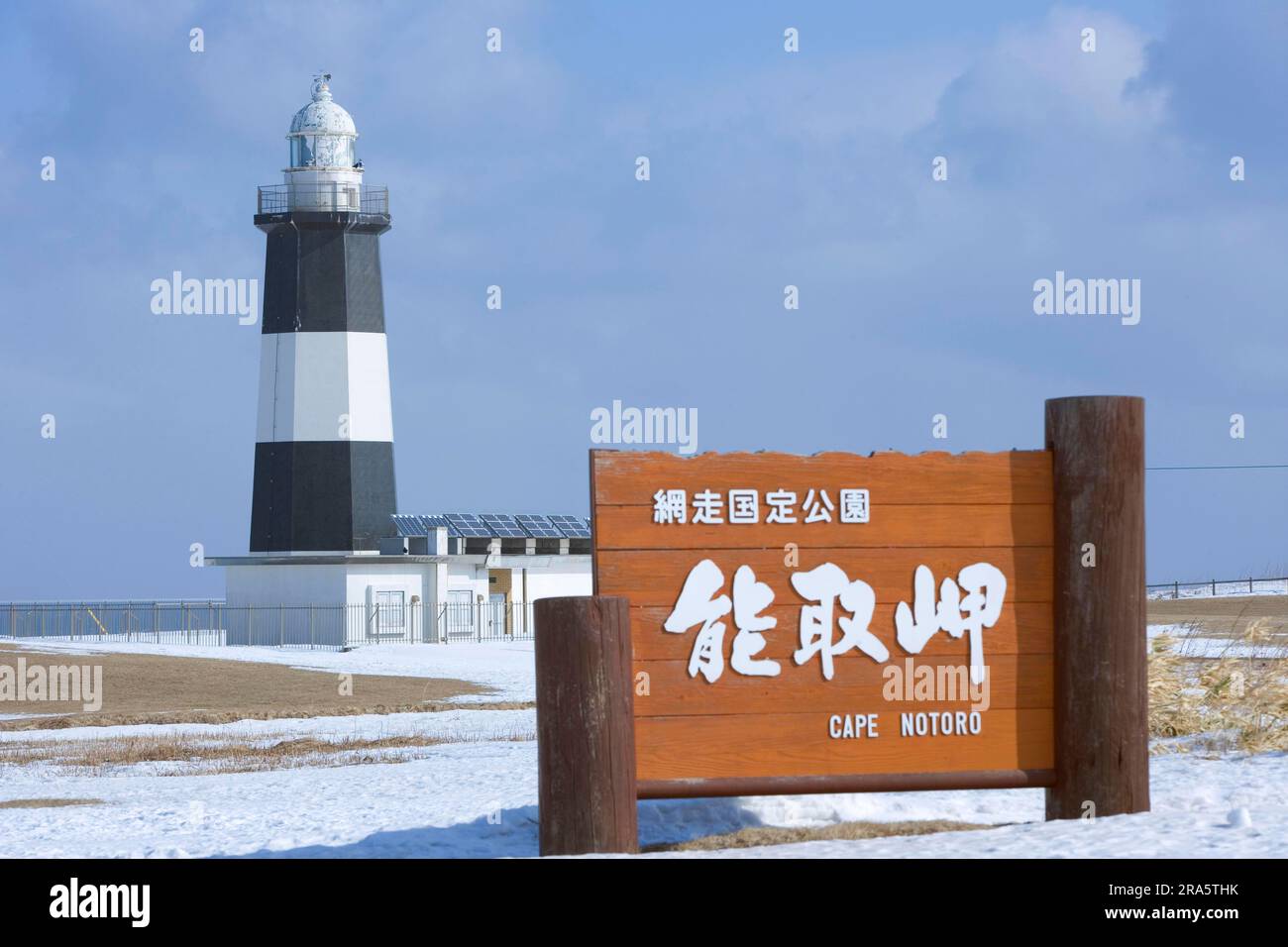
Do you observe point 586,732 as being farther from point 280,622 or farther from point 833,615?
point 280,622

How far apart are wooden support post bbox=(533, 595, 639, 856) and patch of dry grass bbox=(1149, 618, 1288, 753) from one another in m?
5.61

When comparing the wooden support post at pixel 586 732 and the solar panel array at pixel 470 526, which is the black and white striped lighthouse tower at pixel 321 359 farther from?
the wooden support post at pixel 586 732

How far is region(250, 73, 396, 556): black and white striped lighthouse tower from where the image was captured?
129 ft

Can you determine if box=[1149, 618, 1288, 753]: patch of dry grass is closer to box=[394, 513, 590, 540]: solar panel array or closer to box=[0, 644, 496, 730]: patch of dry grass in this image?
box=[0, 644, 496, 730]: patch of dry grass

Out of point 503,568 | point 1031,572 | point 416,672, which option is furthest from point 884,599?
point 503,568

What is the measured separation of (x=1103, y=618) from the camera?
8.28 meters

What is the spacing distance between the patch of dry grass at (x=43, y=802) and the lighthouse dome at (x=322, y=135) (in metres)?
30.0

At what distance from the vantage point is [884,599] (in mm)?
8336

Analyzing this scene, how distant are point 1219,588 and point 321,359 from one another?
32.3 m

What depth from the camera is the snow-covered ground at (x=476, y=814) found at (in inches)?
299

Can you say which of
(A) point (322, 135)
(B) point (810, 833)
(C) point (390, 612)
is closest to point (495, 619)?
(C) point (390, 612)

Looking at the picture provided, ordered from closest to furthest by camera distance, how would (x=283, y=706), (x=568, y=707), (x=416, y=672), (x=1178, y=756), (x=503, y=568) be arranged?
1. (x=568, y=707)
2. (x=1178, y=756)
3. (x=283, y=706)
4. (x=416, y=672)
5. (x=503, y=568)
